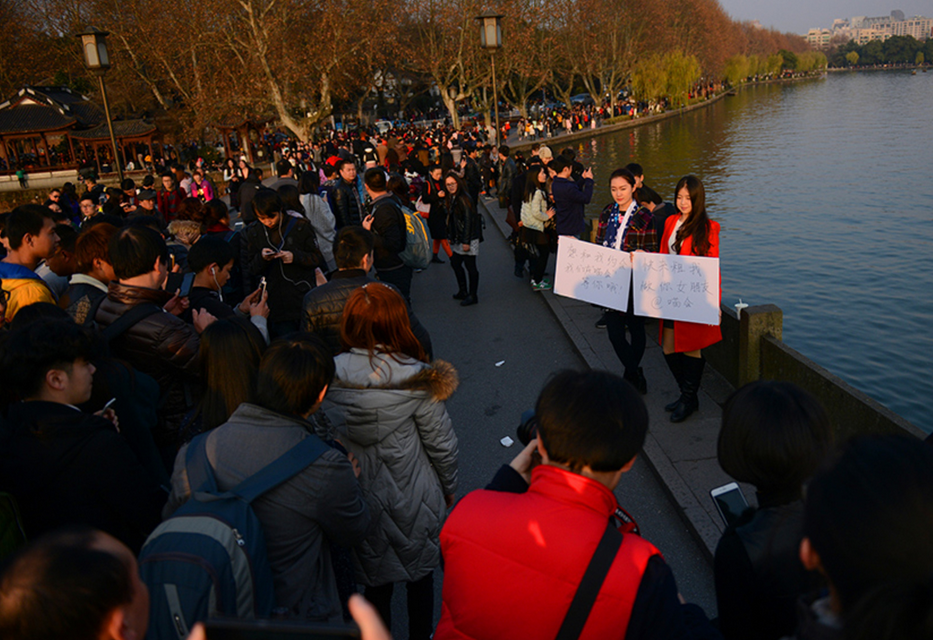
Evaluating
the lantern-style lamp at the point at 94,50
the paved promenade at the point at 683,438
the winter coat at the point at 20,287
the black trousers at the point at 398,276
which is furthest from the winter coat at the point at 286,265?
the lantern-style lamp at the point at 94,50

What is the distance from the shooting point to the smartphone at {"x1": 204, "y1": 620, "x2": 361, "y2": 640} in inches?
41.9

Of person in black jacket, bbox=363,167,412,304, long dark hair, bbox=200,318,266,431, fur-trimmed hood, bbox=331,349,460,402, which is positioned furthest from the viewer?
person in black jacket, bbox=363,167,412,304

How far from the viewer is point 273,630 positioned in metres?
1.08

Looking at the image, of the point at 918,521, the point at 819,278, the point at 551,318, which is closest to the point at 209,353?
the point at 918,521

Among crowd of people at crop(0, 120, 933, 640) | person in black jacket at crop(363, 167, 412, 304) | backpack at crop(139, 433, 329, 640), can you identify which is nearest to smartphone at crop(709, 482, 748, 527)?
crowd of people at crop(0, 120, 933, 640)

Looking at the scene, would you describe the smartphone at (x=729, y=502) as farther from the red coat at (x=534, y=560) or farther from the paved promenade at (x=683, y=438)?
the paved promenade at (x=683, y=438)

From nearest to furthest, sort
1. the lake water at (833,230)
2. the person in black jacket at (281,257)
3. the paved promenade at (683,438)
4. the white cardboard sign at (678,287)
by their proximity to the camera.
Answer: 1. the paved promenade at (683,438)
2. the white cardboard sign at (678,287)
3. the person in black jacket at (281,257)
4. the lake water at (833,230)

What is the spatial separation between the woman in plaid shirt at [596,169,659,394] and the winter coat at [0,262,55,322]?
3726 mm

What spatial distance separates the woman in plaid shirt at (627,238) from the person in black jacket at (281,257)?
226 cm

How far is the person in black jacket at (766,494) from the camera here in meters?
1.68

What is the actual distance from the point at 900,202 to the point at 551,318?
51.3 ft

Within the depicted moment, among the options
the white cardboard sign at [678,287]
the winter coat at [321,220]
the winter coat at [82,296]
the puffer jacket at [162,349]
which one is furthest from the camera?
the winter coat at [321,220]

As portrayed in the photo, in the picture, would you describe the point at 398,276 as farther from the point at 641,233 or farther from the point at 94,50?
the point at 94,50

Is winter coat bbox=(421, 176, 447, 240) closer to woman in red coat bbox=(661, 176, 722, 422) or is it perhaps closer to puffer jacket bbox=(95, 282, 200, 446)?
woman in red coat bbox=(661, 176, 722, 422)
